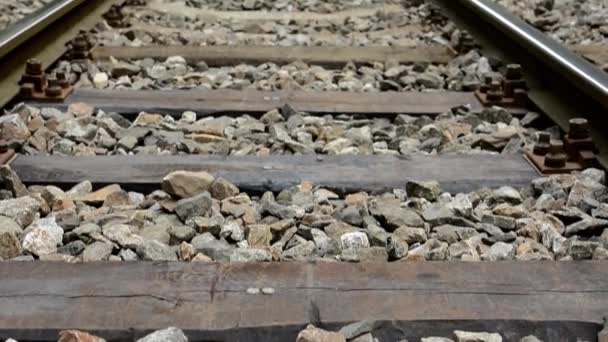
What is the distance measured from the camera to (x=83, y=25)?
457 centimetres

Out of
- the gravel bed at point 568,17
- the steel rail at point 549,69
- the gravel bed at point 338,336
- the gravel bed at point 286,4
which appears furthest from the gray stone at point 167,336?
the gravel bed at point 286,4

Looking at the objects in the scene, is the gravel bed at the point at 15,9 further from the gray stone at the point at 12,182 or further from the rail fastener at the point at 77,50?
the gray stone at the point at 12,182

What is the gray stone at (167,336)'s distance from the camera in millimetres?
1533

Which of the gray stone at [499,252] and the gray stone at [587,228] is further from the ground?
the gray stone at [499,252]

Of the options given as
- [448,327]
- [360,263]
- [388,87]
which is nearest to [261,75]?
[388,87]

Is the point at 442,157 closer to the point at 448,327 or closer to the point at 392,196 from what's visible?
the point at 392,196

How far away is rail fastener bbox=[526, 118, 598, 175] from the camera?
252cm

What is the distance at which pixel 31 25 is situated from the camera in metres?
3.58

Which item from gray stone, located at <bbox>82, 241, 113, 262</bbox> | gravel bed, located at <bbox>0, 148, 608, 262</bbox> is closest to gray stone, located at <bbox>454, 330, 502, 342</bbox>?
gravel bed, located at <bbox>0, 148, 608, 262</bbox>

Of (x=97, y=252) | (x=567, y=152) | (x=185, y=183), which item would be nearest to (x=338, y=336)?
(x=97, y=252)

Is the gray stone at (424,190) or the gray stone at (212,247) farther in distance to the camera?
the gray stone at (424,190)

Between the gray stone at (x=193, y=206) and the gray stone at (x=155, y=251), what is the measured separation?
0.72 ft

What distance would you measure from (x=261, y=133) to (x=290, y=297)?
52.0 inches

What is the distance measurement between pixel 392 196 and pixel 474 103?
113cm
